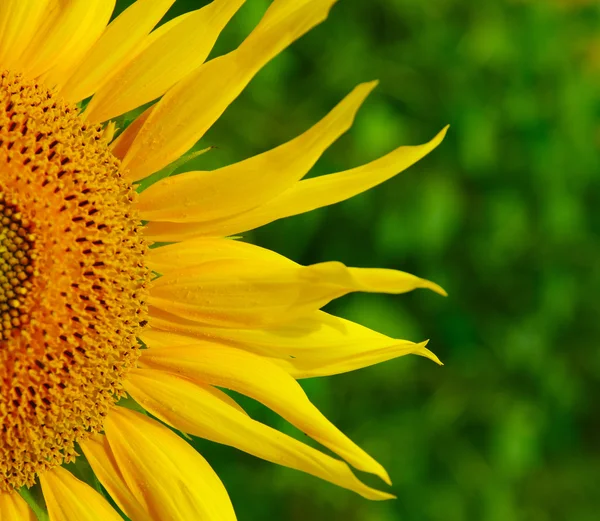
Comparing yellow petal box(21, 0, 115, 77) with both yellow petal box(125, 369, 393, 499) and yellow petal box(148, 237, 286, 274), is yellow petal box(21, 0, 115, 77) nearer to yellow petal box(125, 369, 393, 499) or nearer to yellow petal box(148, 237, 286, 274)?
yellow petal box(148, 237, 286, 274)

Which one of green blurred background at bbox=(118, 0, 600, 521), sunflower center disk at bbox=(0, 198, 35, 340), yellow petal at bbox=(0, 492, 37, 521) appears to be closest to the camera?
sunflower center disk at bbox=(0, 198, 35, 340)

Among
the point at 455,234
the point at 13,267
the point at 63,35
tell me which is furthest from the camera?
the point at 455,234

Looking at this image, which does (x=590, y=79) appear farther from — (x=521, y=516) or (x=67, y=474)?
(x=67, y=474)

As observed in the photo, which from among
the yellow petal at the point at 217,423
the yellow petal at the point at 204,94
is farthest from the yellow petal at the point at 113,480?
the yellow petal at the point at 204,94

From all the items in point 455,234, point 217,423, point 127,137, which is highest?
point 455,234

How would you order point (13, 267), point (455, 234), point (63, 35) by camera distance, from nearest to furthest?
point (13, 267)
point (63, 35)
point (455, 234)

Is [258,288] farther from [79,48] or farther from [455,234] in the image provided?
[455,234]

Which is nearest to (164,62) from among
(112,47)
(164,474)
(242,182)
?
(112,47)

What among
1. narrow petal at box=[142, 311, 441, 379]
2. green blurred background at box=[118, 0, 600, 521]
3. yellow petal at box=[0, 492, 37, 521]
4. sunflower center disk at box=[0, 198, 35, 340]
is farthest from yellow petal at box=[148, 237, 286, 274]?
green blurred background at box=[118, 0, 600, 521]
